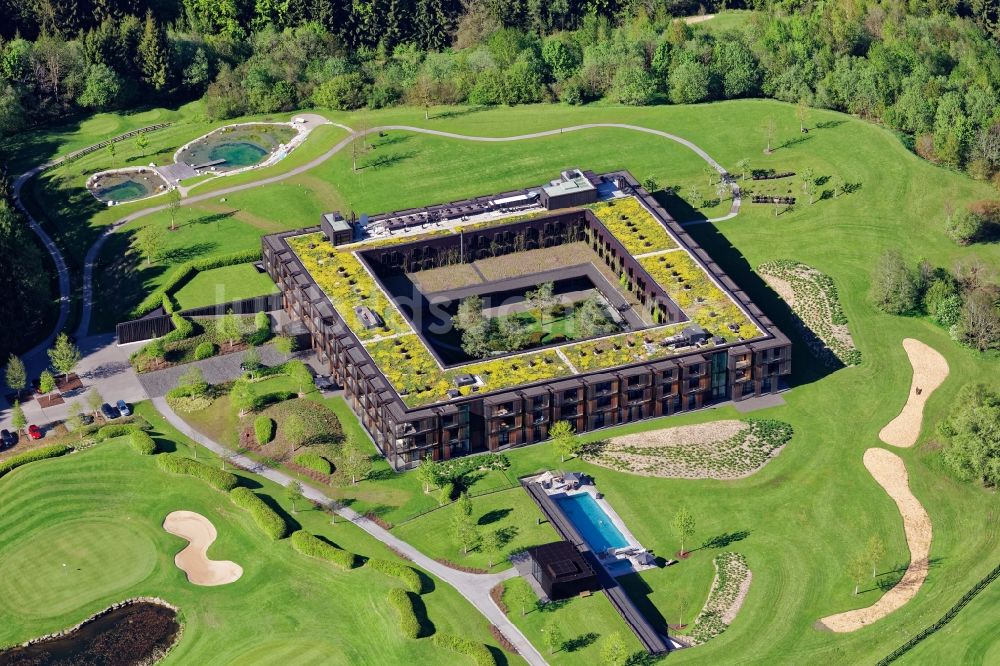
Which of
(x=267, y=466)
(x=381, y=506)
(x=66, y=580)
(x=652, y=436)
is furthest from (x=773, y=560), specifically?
(x=66, y=580)

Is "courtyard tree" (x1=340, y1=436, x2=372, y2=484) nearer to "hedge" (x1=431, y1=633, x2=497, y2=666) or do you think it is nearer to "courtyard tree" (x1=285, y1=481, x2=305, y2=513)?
"courtyard tree" (x1=285, y1=481, x2=305, y2=513)

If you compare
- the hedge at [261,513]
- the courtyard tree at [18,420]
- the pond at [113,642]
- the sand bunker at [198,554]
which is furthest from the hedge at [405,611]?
the courtyard tree at [18,420]

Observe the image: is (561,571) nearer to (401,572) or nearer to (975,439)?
(401,572)

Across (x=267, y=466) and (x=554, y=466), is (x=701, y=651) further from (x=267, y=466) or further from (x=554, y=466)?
(x=267, y=466)

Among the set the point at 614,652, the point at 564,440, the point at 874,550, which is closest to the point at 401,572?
the point at 614,652

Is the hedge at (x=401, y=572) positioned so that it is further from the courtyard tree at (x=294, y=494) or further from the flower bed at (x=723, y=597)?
the flower bed at (x=723, y=597)

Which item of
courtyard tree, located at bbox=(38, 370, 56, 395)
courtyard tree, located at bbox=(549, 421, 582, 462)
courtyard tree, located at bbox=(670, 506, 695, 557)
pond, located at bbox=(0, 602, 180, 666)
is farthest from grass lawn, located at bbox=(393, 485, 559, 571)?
courtyard tree, located at bbox=(38, 370, 56, 395)
